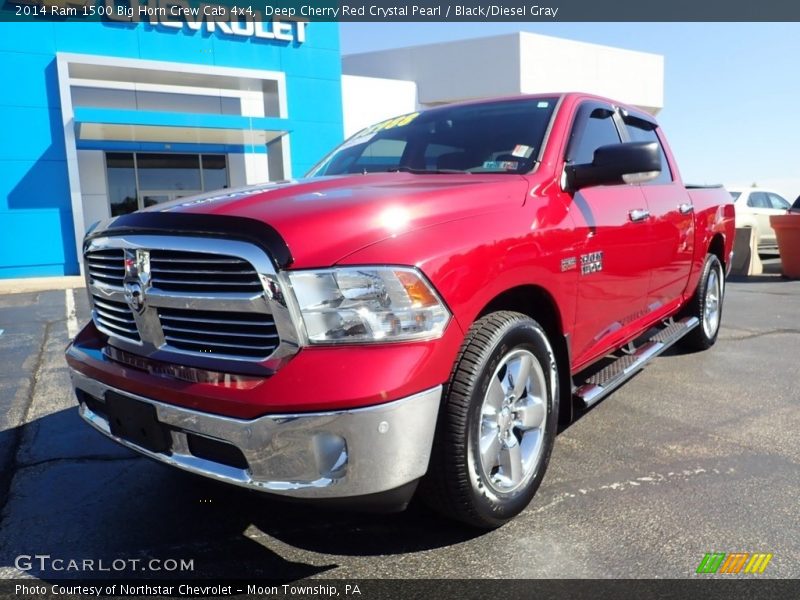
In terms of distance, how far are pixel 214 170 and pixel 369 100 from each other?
5862mm

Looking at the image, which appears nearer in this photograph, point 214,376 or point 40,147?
point 214,376

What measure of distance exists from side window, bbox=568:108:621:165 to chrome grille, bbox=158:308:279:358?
6.32 feet

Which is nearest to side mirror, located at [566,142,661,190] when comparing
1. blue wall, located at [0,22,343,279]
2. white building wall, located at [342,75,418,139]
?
blue wall, located at [0,22,343,279]

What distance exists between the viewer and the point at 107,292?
2496 mm

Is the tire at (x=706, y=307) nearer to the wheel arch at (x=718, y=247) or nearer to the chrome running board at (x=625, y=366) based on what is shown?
the wheel arch at (x=718, y=247)

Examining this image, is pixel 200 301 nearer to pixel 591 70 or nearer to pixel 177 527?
pixel 177 527

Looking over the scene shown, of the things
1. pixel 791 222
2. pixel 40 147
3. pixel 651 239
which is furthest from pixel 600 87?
pixel 651 239

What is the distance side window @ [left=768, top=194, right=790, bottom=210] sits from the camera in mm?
15906

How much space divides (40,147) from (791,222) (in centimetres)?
1632

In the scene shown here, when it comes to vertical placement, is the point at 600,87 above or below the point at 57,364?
above

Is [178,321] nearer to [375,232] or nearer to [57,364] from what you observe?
[375,232]

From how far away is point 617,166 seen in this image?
2820 mm

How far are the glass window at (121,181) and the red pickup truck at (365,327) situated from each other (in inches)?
627

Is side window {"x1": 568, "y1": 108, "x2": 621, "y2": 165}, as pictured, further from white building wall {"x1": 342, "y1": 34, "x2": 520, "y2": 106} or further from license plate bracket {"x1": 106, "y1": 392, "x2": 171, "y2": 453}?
white building wall {"x1": 342, "y1": 34, "x2": 520, "y2": 106}
